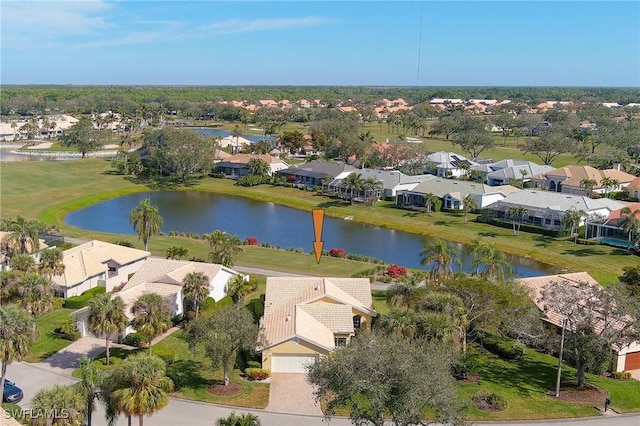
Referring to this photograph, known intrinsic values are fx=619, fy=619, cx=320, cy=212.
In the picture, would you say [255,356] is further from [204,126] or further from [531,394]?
[204,126]

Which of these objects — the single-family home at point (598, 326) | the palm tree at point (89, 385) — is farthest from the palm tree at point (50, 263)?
the single-family home at point (598, 326)

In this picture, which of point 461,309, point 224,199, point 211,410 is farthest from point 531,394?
point 224,199

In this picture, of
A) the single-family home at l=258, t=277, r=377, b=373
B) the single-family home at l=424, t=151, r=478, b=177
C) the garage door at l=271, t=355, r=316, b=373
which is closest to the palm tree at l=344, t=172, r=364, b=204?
the single-family home at l=424, t=151, r=478, b=177

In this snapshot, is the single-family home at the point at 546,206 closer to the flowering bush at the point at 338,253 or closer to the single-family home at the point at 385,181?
the single-family home at the point at 385,181

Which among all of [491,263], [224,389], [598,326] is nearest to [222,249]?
[224,389]

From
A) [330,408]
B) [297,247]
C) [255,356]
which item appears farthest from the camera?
[297,247]
